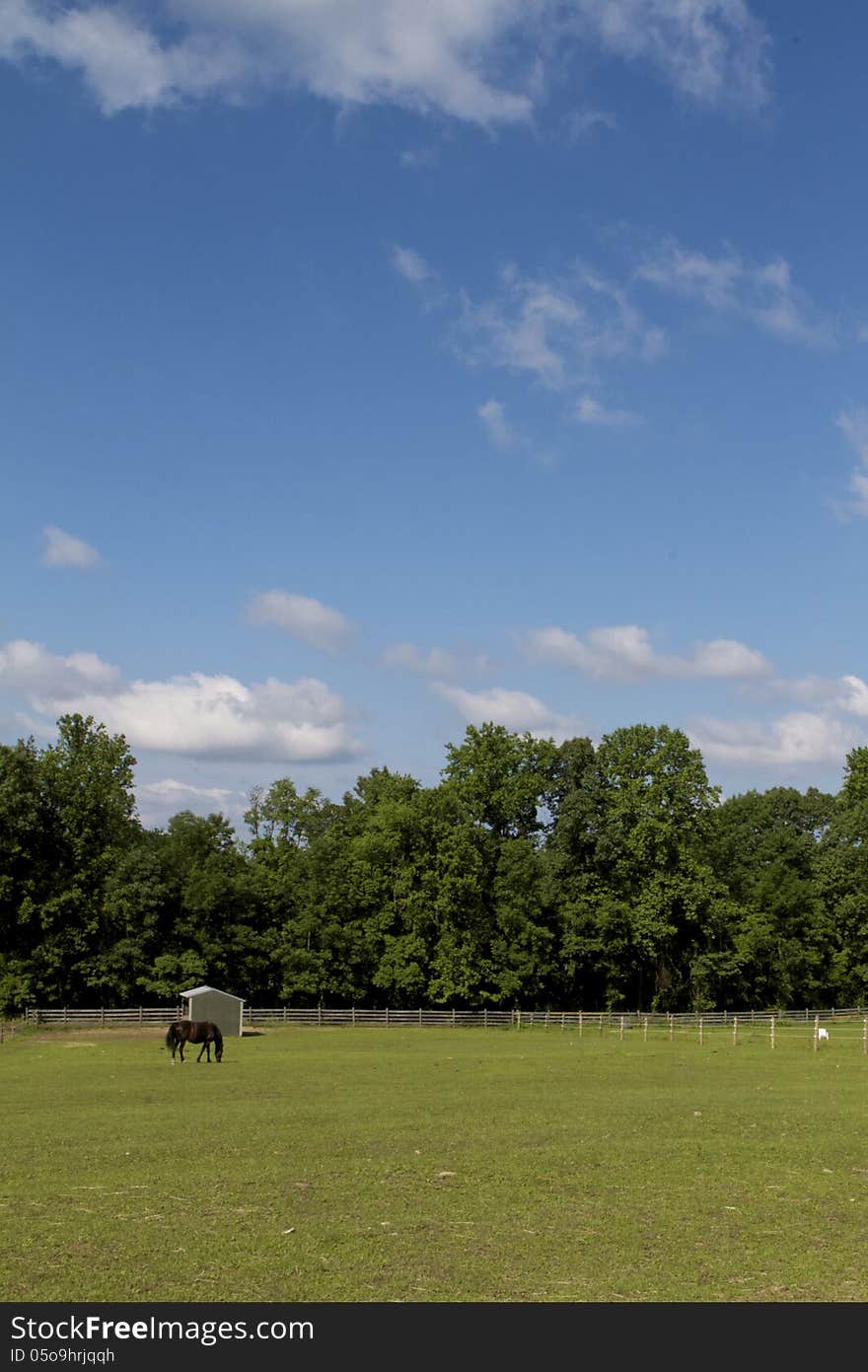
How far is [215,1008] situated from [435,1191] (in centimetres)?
4055

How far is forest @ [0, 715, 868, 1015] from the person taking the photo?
66.1 m

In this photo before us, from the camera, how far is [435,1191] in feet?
45.9

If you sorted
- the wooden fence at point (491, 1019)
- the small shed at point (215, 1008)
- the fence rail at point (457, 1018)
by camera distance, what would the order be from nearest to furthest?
1. the small shed at point (215, 1008)
2. the wooden fence at point (491, 1019)
3. the fence rail at point (457, 1018)

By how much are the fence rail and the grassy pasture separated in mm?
31486

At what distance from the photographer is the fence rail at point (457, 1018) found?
60281mm

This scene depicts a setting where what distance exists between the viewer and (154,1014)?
2456 inches

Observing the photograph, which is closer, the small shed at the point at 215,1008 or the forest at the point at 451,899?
the small shed at the point at 215,1008

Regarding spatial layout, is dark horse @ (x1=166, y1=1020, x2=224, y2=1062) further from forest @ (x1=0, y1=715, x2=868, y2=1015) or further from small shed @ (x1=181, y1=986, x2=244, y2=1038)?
forest @ (x1=0, y1=715, x2=868, y2=1015)

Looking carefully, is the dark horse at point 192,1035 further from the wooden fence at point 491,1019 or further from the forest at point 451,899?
the forest at point 451,899

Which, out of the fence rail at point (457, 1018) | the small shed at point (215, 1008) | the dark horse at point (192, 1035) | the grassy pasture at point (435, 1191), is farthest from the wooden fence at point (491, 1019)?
the grassy pasture at point (435, 1191)

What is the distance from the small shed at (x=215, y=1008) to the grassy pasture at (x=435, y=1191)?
20.1 m

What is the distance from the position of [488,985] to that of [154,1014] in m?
22.3

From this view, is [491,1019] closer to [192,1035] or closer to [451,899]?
[451,899]

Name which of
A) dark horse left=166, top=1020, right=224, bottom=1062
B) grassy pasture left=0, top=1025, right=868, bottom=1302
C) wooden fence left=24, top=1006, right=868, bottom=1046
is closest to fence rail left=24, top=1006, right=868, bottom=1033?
wooden fence left=24, top=1006, right=868, bottom=1046
